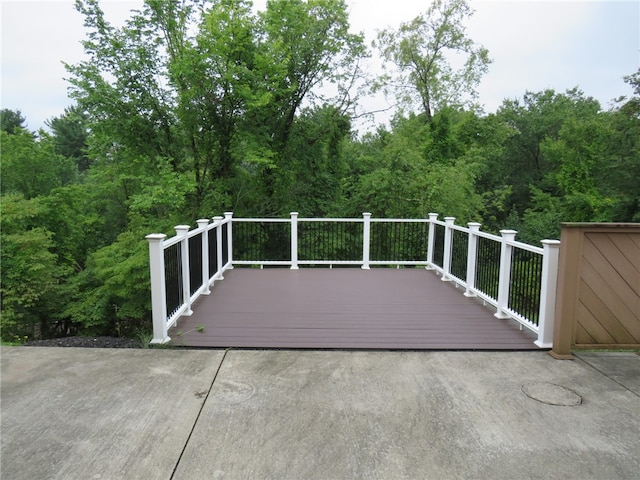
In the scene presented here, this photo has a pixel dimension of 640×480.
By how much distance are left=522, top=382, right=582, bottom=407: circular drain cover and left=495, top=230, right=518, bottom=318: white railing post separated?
181cm

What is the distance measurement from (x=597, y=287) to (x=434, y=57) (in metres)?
19.2

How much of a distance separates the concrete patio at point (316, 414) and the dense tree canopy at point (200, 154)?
833cm

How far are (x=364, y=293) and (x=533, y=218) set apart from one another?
19.4 m

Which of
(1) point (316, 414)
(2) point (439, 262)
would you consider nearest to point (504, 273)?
(2) point (439, 262)

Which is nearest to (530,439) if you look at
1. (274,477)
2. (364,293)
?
(274,477)

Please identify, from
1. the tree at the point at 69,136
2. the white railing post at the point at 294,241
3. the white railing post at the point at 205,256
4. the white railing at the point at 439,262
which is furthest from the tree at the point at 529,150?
the tree at the point at 69,136

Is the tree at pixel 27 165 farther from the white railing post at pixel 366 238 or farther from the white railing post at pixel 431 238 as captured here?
the white railing post at pixel 431 238

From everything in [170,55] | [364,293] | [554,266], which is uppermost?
[170,55]

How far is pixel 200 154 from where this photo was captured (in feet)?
45.7

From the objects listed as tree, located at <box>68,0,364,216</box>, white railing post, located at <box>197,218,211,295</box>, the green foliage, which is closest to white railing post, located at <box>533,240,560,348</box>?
white railing post, located at <box>197,218,211,295</box>

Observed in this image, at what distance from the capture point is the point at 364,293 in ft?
20.0

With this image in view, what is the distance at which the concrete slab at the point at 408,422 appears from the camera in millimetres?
2180

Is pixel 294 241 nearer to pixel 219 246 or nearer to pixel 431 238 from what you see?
pixel 219 246

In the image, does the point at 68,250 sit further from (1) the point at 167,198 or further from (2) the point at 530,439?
(2) the point at 530,439
